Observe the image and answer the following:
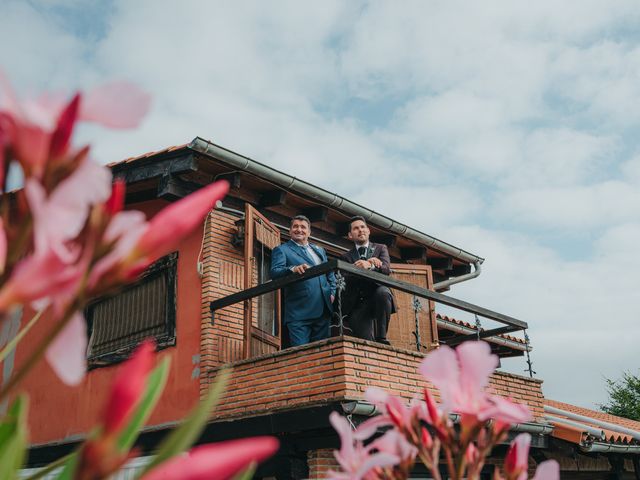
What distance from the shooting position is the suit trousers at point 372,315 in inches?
285

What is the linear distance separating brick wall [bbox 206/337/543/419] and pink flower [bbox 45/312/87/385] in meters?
5.71

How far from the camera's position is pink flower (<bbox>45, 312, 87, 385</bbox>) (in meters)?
0.54

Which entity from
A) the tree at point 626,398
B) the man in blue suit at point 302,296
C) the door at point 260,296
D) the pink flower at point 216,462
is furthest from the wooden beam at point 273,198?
the tree at point 626,398

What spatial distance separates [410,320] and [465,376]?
8.82 metres

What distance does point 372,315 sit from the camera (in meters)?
7.34

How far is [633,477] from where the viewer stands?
1223 centimetres

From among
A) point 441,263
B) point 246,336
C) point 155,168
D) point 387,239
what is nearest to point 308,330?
point 246,336

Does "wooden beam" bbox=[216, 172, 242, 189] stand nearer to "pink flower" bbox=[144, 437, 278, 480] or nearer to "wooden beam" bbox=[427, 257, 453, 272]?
"wooden beam" bbox=[427, 257, 453, 272]

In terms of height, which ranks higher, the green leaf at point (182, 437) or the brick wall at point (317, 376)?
the brick wall at point (317, 376)

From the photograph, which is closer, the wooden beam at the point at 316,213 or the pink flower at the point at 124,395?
the pink flower at the point at 124,395

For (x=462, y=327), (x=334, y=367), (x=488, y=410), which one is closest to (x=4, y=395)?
(x=488, y=410)

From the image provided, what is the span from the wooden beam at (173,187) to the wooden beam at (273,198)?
960 mm

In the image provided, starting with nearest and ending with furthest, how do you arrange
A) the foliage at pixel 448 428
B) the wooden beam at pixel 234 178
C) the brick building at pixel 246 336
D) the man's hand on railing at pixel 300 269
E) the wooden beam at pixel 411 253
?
the foliage at pixel 448 428 < the brick building at pixel 246 336 < the man's hand on railing at pixel 300 269 < the wooden beam at pixel 234 178 < the wooden beam at pixel 411 253

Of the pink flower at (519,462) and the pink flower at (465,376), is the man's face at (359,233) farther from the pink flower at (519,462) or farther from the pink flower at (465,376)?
the pink flower at (465,376)
